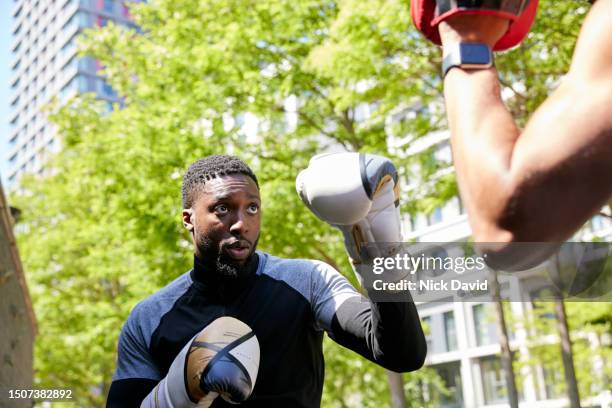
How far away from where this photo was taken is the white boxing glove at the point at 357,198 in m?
2.08

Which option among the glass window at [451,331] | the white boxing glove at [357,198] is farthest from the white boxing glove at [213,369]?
the glass window at [451,331]

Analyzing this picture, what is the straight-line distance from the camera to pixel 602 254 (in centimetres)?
188

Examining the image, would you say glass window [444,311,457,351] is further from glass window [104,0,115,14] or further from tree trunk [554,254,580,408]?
glass window [104,0,115,14]

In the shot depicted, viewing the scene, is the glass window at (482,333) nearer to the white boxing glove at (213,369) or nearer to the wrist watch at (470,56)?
the white boxing glove at (213,369)

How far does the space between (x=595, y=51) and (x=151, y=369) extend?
7.96ft

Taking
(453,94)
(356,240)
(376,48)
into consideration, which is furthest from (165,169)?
(453,94)

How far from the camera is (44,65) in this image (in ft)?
Answer: 297

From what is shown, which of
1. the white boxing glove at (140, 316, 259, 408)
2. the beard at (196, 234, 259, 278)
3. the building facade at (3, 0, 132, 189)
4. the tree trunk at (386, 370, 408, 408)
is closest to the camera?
the white boxing glove at (140, 316, 259, 408)

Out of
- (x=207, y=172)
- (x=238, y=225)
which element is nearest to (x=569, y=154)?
(x=238, y=225)

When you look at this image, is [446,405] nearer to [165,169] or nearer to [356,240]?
[165,169]

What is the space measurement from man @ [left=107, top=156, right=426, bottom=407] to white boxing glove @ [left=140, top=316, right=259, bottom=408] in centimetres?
24

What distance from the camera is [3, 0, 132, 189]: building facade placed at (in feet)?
275

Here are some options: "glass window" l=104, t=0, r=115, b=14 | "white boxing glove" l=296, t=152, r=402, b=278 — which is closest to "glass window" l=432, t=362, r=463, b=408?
"white boxing glove" l=296, t=152, r=402, b=278

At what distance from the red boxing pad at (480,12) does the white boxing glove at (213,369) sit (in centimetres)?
165
